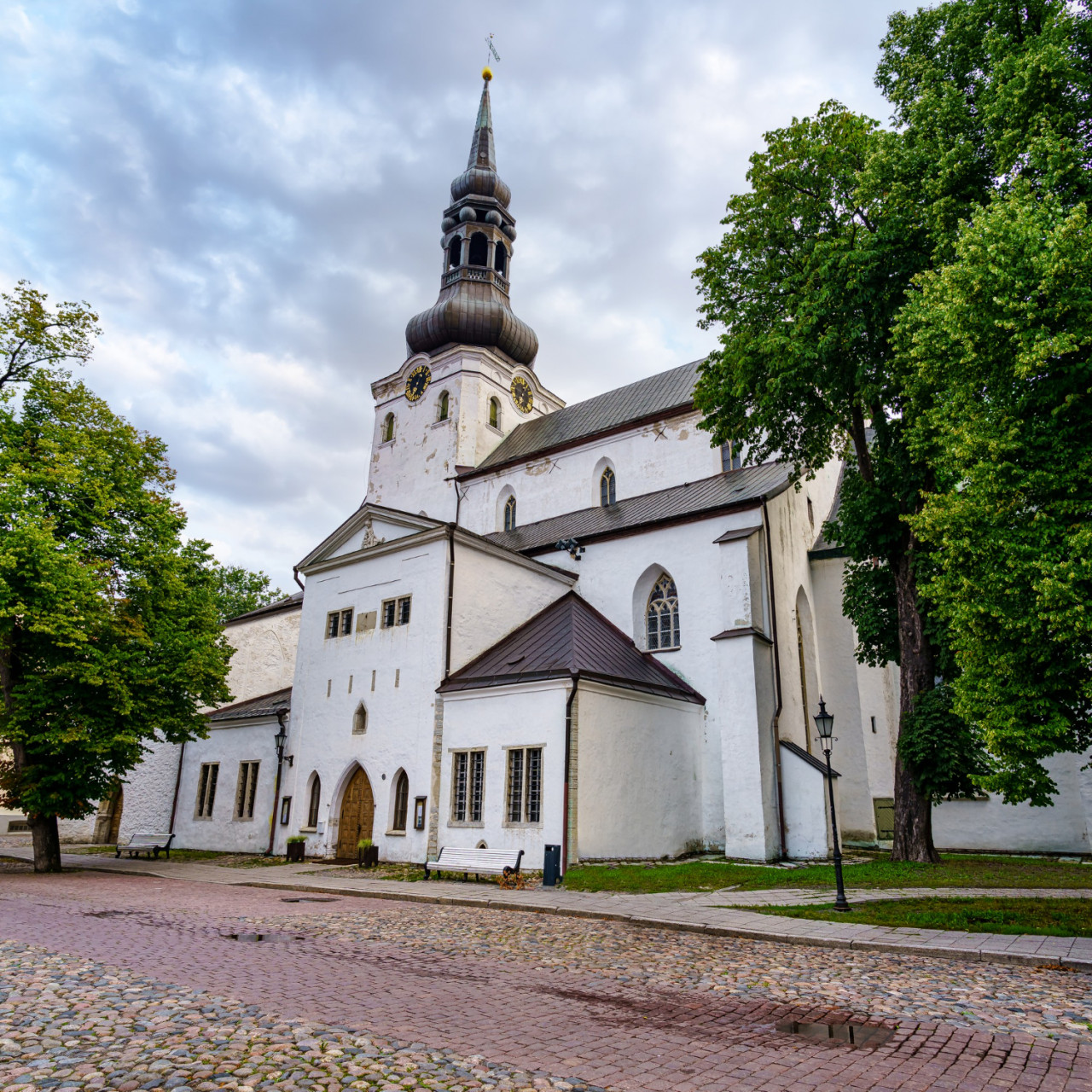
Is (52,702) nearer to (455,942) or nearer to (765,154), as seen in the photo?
(455,942)

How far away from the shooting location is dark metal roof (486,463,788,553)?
70.7 ft

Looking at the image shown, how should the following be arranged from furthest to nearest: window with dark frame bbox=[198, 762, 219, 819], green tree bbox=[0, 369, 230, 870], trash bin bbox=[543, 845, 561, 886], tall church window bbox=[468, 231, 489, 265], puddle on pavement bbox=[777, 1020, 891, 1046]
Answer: tall church window bbox=[468, 231, 489, 265] < window with dark frame bbox=[198, 762, 219, 819] < green tree bbox=[0, 369, 230, 870] < trash bin bbox=[543, 845, 561, 886] < puddle on pavement bbox=[777, 1020, 891, 1046]

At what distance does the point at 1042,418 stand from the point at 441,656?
538 inches

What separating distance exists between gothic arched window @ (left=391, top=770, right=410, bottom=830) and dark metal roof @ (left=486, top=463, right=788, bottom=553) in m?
7.61

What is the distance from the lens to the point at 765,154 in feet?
54.7

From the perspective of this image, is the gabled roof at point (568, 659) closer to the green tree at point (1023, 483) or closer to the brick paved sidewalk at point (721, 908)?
the brick paved sidewalk at point (721, 908)

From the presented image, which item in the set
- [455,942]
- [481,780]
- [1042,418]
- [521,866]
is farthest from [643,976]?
[481,780]

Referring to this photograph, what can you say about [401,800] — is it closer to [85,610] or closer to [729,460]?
[85,610]

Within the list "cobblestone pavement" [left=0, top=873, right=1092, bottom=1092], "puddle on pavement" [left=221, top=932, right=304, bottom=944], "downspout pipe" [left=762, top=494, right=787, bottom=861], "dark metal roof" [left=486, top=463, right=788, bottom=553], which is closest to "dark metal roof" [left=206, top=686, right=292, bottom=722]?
"dark metal roof" [left=486, top=463, right=788, bottom=553]

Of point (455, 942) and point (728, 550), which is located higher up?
point (728, 550)

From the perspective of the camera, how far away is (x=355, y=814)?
2048 centimetres

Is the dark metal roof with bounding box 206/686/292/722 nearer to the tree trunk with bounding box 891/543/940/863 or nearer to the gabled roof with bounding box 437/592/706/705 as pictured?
the gabled roof with bounding box 437/592/706/705

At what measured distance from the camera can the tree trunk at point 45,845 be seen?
17.9m

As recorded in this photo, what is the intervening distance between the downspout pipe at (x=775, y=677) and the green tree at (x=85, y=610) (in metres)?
13.6
